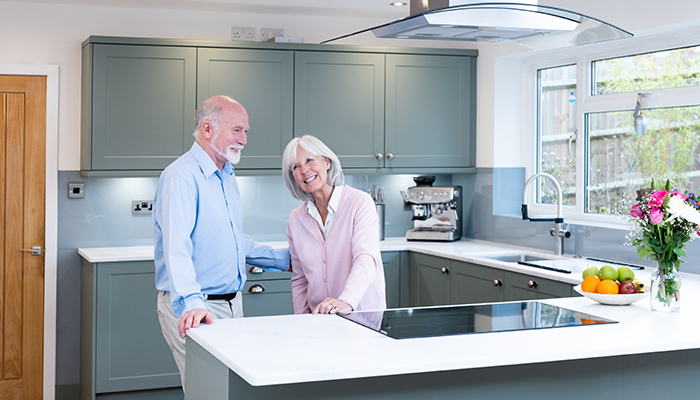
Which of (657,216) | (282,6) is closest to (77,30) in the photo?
(282,6)

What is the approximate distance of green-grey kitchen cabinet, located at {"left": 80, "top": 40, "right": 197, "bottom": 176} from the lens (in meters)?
4.46

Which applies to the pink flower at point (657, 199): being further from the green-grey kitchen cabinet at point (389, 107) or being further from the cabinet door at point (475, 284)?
the green-grey kitchen cabinet at point (389, 107)

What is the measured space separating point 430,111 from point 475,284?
52.2 inches

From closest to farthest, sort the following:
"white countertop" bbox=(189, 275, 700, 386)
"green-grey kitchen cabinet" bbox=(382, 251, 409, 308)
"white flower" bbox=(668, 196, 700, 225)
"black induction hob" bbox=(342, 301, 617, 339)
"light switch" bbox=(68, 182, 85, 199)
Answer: "white countertop" bbox=(189, 275, 700, 386) < "black induction hob" bbox=(342, 301, 617, 339) < "white flower" bbox=(668, 196, 700, 225) < "light switch" bbox=(68, 182, 85, 199) < "green-grey kitchen cabinet" bbox=(382, 251, 409, 308)

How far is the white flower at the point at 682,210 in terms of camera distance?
2.44 m

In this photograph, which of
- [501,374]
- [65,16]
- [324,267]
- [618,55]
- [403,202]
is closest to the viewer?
[501,374]

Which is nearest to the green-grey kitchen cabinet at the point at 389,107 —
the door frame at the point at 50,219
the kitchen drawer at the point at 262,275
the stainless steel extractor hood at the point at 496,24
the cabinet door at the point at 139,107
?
the cabinet door at the point at 139,107

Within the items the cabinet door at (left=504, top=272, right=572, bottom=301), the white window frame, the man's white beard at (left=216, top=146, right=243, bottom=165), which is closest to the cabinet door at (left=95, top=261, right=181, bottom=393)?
the man's white beard at (left=216, top=146, right=243, bottom=165)

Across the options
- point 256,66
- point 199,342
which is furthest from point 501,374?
point 256,66

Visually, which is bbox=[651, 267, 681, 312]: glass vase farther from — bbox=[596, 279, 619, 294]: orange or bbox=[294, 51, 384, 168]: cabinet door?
bbox=[294, 51, 384, 168]: cabinet door

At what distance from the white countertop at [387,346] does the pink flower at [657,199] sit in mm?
349

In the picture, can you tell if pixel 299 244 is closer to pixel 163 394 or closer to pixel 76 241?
pixel 163 394

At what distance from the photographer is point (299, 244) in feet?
9.33

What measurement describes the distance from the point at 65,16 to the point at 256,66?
3.78 ft
